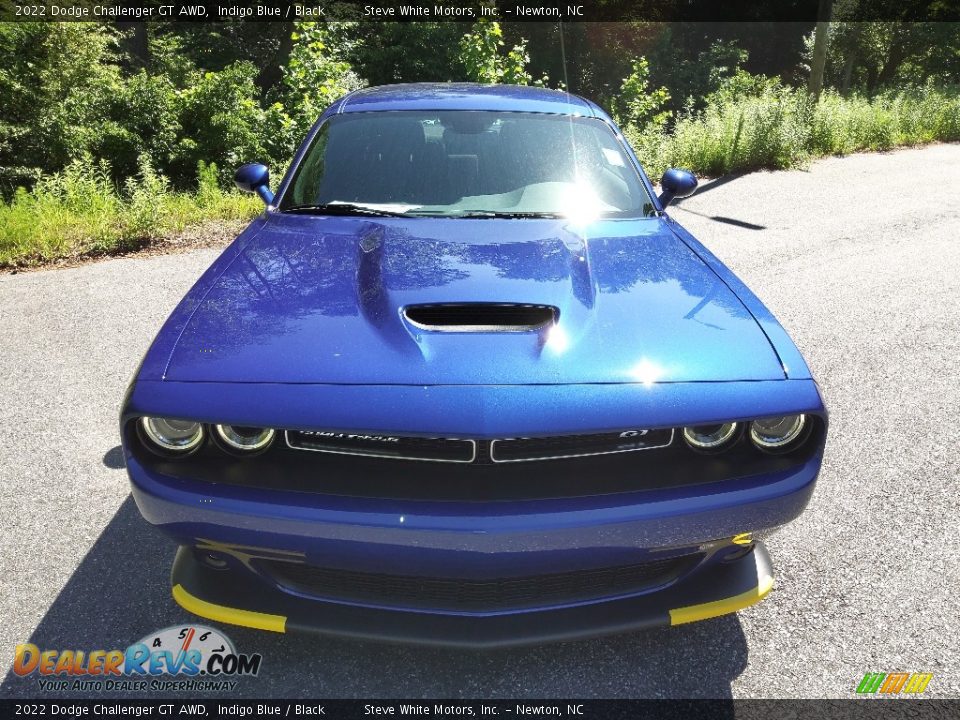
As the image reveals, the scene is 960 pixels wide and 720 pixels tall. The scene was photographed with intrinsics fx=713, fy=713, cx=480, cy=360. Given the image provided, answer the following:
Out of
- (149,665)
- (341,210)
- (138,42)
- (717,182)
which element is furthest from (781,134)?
(138,42)

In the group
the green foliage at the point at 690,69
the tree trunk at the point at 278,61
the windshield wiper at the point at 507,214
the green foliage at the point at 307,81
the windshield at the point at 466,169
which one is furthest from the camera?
the green foliage at the point at 690,69

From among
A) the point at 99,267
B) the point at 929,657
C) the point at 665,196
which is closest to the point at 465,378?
the point at 929,657

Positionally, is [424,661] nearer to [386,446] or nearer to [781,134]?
[386,446]

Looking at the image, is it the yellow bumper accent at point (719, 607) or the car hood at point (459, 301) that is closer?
the car hood at point (459, 301)

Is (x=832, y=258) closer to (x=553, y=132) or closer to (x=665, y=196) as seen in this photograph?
(x=665, y=196)

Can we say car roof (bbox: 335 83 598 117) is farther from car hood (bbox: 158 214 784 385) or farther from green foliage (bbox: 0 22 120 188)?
green foliage (bbox: 0 22 120 188)

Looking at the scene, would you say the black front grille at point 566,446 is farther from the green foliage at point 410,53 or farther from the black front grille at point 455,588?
the green foliage at point 410,53

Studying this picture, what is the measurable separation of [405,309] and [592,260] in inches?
29.0

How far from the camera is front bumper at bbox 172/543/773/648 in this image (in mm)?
1819

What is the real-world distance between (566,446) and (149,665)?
1.38 m

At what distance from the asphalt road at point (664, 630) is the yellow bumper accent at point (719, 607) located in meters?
0.25

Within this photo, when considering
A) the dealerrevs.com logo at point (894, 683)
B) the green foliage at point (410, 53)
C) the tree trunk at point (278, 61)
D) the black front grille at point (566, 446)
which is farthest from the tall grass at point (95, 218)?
the tree trunk at point (278, 61)

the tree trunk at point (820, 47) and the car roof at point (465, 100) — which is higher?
the car roof at point (465, 100)

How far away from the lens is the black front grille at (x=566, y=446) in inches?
68.1
